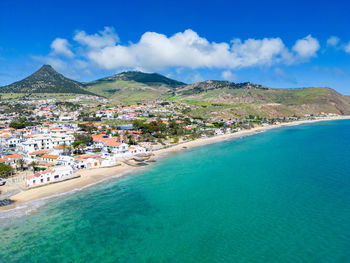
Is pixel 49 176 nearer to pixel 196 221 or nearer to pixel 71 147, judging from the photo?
pixel 71 147

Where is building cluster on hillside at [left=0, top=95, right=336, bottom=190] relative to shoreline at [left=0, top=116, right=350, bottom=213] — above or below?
above

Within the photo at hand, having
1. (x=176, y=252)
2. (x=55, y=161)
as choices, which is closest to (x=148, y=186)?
(x=176, y=252)

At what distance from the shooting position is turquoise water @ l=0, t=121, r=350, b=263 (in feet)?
65.4

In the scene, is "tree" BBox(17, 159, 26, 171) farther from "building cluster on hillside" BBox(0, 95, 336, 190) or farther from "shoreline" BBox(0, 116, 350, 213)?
"shoreline" BBox(0, 116, 350, 213)

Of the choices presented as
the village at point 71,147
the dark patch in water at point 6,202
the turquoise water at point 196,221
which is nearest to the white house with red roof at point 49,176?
the village at point 71,147

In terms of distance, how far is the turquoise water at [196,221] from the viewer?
785 inches

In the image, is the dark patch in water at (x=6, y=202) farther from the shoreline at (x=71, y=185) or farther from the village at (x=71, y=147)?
the village at (x=71, y=147)

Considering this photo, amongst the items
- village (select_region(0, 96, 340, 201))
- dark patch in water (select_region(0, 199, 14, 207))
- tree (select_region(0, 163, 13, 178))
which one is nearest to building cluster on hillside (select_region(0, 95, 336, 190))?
village (select_region(0, 96, 340, 201))

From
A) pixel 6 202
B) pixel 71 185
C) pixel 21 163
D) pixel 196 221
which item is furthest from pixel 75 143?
pixel 196 221

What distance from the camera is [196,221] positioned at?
2488 centimetres

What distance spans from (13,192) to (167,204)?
22.6m

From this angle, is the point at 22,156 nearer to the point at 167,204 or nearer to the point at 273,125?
the point at 167,204

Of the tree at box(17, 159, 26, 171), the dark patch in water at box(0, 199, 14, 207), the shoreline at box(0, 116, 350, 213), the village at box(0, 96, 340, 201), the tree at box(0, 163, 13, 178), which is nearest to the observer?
the dark patch in water at box(0, 199, 14, 207)

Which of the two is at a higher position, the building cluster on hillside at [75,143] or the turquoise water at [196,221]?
the building cluster on hillside at [75,143]
